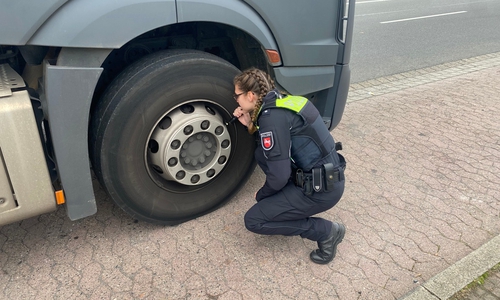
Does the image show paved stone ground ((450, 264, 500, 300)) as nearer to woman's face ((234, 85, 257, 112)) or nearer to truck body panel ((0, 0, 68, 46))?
woman's face ((234, 85, 257, 112))

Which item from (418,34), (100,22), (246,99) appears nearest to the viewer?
(100,22)

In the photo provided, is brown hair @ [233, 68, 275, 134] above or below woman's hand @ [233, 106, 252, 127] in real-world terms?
above

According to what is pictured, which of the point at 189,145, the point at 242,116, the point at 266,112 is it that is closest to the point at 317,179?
the point at 266,112

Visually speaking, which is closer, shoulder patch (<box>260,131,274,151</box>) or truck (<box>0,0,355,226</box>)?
truck (<box>0,0,355,226</box>)

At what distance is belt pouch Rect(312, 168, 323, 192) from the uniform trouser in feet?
0.31

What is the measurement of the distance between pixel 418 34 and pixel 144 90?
889 cm

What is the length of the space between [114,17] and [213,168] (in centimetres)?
115

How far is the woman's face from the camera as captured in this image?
237 centimetres

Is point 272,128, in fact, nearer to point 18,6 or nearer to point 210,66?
point 210,66

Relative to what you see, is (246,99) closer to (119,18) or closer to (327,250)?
(119,18)

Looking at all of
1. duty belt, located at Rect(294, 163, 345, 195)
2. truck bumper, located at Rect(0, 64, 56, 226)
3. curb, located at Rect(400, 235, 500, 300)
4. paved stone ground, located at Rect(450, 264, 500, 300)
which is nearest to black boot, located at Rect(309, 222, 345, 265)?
duty belt, located at Rect(294, 163, 345, 195)

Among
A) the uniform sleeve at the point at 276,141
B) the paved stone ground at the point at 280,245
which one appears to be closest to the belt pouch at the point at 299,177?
the uniform sleeve at the point at 276,141

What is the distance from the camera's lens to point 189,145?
258cm

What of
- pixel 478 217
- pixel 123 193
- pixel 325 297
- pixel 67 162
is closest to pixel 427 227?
pixel 478 217
